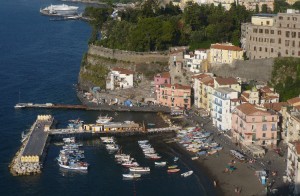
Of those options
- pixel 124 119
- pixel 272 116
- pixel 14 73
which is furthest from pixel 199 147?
pixel 14 73

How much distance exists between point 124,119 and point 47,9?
68.3 metres

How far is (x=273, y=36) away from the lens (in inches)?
1934

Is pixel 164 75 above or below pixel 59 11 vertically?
below

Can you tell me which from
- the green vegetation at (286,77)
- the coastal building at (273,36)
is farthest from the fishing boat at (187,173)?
the coastal building at (273,36)

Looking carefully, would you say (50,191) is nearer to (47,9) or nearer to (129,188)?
(129,188)

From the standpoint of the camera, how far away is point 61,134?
44.7 metres

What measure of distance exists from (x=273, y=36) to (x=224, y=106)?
27.2ft

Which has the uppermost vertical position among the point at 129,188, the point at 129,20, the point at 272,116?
the point at 129,20

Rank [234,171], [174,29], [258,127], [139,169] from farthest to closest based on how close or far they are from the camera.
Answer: [174,29]
[258,127]
[139,169]
[234,171]

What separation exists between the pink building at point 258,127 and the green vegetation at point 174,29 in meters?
14.7

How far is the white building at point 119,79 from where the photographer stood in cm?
5441

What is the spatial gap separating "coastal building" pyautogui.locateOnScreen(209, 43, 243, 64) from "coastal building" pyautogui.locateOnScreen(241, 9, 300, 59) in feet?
2.95

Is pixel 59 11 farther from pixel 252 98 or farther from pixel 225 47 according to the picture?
pixel 252 98

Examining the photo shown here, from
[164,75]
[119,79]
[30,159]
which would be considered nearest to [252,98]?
[164,75]
